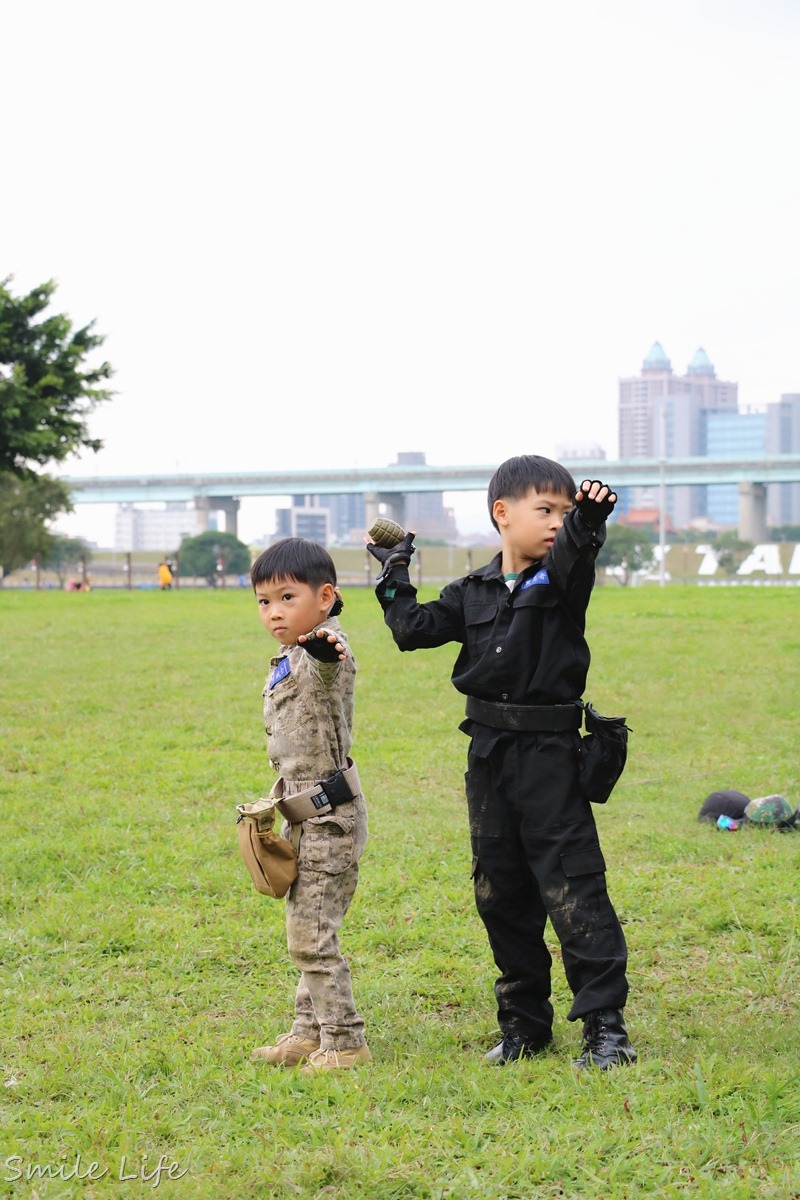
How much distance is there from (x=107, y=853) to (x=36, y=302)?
17129 millimetres

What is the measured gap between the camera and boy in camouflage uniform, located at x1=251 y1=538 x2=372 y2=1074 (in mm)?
3844

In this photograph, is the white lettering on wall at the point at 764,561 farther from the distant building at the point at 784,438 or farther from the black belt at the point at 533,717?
the distant building at the point at 784,438

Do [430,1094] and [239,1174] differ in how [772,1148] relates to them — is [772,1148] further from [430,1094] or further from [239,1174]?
[239,1174]

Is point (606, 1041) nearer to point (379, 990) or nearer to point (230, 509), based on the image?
point (379, 990)

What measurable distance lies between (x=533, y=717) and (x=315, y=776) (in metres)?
0.70

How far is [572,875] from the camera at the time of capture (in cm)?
368

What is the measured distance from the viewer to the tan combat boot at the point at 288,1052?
13.0 feet

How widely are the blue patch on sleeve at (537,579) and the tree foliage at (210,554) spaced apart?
65.1 metres

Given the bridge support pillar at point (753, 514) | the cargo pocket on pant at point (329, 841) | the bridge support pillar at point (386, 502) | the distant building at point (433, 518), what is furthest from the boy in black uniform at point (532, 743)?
the distant building at point (433, 518)

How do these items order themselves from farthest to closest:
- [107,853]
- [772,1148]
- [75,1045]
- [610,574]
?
[610,574] < [107,853] < [75,1045] < [772,1148]

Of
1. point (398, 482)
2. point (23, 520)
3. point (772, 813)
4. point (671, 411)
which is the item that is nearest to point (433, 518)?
point (671, 411)

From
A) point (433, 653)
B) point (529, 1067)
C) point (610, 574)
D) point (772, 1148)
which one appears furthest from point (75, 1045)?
point (610, 574)

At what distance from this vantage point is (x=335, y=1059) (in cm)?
383

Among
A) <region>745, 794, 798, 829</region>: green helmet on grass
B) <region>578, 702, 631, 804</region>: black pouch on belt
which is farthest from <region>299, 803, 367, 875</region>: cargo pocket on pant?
<region>745, 794, 798, 829</region>: green helmet on grass
